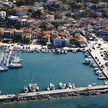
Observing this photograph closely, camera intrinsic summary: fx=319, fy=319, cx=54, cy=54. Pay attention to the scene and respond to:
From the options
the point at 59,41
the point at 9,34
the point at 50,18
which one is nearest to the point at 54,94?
the point at 59,41

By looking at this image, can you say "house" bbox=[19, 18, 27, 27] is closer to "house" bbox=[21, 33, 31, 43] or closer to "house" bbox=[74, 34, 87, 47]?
"house" bbox=[21, 33, 31, 43]

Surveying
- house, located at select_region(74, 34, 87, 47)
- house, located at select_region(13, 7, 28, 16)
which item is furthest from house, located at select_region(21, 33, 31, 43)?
house, located at select_region(13, 7, 28, 16)

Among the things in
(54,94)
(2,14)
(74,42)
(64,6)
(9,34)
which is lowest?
(54,94)

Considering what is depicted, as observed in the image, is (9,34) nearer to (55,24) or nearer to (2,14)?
(2,14)

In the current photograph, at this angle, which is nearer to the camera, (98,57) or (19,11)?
(98,57)

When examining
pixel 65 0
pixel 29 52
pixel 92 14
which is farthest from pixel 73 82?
pixel 65 0

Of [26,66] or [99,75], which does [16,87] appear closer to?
[26,66]
